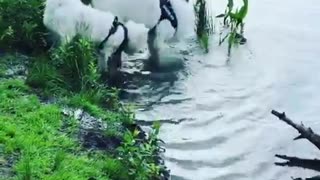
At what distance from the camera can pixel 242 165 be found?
6.00m

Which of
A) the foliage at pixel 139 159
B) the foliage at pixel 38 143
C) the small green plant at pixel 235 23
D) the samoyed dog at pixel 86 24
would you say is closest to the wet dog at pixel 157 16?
the samoyed dog at pixel 86 24

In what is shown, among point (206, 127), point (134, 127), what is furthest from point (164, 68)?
point (134, 127)

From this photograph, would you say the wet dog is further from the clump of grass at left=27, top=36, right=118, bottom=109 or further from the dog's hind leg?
the clump of grass at left=27, top=36, right=118, bottom=109

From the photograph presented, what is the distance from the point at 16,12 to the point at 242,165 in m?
3.29

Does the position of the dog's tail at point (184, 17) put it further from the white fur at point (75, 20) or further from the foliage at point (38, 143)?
the foliage at point (38, 143)

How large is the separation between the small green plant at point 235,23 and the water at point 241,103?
16 centimetres

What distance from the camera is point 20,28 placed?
24.2ft

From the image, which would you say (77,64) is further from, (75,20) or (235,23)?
(235,23)

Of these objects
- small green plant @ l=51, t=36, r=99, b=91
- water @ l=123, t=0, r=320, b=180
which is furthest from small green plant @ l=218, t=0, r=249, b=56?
small green plant @ l=51, t=36, r=99, b=91

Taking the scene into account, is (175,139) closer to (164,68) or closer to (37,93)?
(37,93)

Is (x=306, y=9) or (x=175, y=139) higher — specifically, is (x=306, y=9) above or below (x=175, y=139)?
above

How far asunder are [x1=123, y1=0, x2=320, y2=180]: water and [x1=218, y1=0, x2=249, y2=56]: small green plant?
0.53ft

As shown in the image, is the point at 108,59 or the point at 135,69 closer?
the point at 108,59

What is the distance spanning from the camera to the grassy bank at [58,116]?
15.9ft
